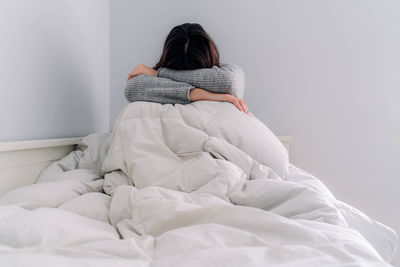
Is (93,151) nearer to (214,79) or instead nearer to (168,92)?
(168,92)

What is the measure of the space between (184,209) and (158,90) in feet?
1.80

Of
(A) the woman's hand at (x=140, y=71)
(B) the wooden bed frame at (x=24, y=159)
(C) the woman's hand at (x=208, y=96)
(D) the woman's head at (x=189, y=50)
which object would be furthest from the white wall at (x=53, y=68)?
(C) the woman's hand at (x=208, y=96)

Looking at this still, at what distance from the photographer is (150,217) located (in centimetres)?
44

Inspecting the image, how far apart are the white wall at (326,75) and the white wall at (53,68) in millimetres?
338

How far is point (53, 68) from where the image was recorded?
1084 millimetres

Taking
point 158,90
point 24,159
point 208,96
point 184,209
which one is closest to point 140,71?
point 158,90

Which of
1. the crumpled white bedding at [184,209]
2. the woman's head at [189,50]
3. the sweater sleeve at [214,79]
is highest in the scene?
the woman's head at [189,50]

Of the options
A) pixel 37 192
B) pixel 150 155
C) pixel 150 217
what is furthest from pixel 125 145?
pixel 150 217

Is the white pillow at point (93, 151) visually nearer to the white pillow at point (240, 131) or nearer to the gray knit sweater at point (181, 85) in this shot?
the gray knit sweater at point (181, 85)

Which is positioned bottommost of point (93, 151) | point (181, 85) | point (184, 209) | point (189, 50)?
point (93, 151)

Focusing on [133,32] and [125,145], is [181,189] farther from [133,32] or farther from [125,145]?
[133,32]

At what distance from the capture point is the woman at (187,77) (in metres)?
0.91

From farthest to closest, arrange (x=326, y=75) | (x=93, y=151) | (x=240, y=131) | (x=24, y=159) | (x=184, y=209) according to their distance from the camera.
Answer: (x=326, y=75) < (x=93, y=151) < (x=24, y=159) < (x=240, y=131) < (x=184, y=209)

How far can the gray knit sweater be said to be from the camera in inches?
35.8
